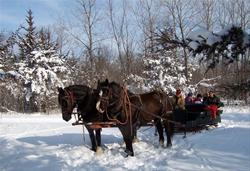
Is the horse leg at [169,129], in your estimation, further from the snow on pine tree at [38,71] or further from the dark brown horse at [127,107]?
the snow on pine tree at [38,71]

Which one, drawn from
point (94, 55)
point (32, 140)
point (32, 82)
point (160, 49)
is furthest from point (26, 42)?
point (160, 49)

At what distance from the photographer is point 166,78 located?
1177 inches

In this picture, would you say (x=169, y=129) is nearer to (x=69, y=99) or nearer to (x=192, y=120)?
(x=192, y=120)

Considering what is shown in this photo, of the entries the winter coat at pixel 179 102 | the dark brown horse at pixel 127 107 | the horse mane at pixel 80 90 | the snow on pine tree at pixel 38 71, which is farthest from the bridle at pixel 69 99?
the snow on pine tree at pixel 38 71

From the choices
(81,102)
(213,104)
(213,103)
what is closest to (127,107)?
(81,102)

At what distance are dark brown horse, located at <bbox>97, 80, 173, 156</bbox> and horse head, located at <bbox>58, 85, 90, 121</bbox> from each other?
1.58ft

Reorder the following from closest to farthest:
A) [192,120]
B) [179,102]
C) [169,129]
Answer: [169,129]
[192,120]
[179,102]

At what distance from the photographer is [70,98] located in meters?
10.6

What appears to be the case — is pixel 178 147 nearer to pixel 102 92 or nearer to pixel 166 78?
pixel 102 92

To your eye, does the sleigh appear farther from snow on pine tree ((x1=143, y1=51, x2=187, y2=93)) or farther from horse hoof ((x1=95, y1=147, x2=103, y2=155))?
snow on pine tree ((x1=143, y1=51, x2=187, y2=93))

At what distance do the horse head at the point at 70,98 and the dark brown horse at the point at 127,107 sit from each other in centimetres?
48

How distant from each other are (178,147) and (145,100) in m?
1.61

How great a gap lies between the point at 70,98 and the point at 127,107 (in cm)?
151

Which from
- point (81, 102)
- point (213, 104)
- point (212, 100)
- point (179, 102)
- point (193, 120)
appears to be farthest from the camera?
point (212, 100)
